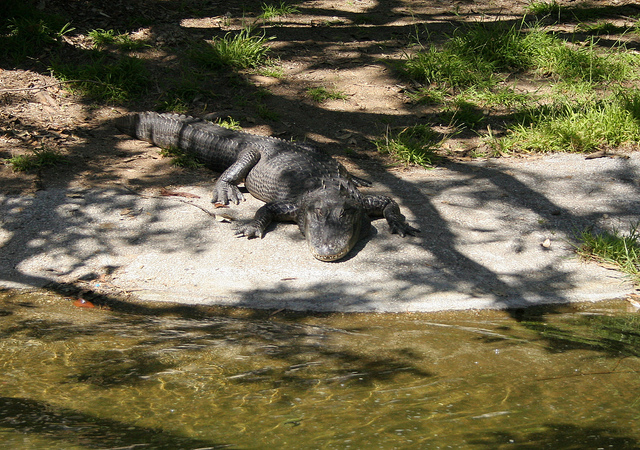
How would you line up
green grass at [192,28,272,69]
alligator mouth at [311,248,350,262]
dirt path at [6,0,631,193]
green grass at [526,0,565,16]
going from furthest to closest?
green grass at [526,0,565,16], green grass at [192,28,272,69], dirt path at [6,0,631,193], alligator mouth at [311,248,350,262]

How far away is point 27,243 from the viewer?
4.47 meters

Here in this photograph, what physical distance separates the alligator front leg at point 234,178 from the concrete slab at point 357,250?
12 centimetres

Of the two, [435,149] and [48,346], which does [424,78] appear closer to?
[435,149]

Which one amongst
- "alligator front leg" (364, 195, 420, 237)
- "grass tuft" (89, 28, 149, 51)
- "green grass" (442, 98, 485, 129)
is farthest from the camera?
"grass tuft" (89, 28, 149, 51)

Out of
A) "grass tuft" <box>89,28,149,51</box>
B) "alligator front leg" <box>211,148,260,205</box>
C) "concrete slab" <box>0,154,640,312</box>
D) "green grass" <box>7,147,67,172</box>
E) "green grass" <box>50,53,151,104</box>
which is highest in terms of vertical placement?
"grass tuft" <box>89,28,149,51</box>

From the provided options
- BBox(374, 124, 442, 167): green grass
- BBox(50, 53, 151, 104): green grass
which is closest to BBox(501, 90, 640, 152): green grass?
BBox(374, 124, 442, 167): green grass

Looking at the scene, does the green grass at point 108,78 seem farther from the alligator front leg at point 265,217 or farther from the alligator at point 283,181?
the alligator front leg at point 265,217

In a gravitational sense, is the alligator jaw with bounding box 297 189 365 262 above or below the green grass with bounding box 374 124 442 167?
below

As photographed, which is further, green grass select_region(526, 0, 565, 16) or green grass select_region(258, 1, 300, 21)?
green grass select_region(526, 0, 565, 16)

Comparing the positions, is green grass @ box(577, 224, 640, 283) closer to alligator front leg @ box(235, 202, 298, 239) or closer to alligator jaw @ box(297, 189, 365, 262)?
alligator jaw @ box(297, 189, 365, 262)

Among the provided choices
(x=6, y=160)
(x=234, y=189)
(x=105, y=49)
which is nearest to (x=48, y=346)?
(x=234, y=189)

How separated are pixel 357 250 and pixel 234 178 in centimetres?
168

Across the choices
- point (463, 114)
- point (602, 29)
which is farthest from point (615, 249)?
point (602, 29)

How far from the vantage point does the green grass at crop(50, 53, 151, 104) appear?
282 inches
